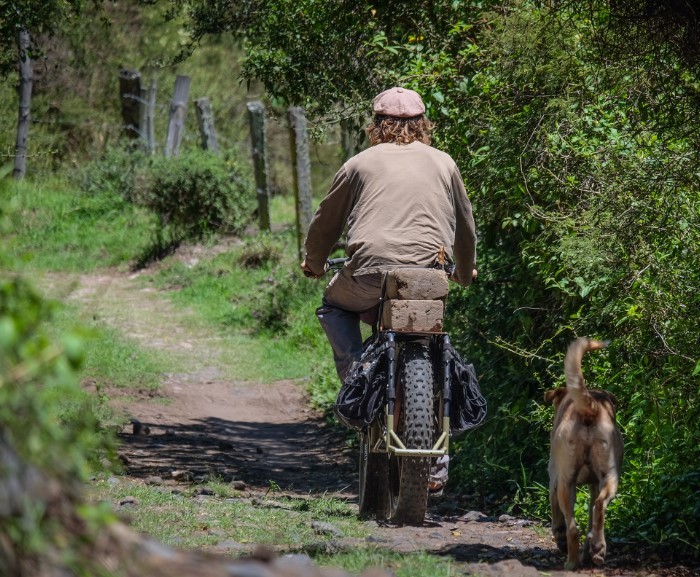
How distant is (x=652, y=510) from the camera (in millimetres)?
5180

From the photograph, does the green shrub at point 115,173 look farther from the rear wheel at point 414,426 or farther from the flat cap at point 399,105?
the rear wheel at point 414,426

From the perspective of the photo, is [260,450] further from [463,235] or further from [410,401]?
[410,401]

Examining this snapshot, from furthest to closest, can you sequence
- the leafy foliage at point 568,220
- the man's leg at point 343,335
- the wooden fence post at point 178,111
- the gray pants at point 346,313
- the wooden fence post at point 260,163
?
the wooden fence post at point 178,111, the wooden fence post at point 260,163, the man's leg at point 343,335, the gray pants at point 346,313, the leafy foliage at point 568,220

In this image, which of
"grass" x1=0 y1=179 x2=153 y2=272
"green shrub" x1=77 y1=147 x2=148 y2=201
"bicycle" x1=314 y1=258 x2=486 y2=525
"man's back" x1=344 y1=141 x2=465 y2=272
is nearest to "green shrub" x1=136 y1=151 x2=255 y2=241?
"grass" x1=0 y1=179 x2=153 y2=272

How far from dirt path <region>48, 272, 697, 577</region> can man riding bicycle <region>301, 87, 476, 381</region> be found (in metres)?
1.24

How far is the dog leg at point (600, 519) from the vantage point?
4.49 m

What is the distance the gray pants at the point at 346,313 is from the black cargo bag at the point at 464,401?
63cm

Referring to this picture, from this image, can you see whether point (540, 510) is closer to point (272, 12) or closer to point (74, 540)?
point (74, 540)

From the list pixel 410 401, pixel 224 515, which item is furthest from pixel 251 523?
pixel 410 401

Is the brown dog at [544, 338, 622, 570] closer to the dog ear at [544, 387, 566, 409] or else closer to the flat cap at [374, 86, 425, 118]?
the dog ear at [544, 387, 566, 409]

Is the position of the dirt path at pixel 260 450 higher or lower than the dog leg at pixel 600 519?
lower

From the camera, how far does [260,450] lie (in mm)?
9008

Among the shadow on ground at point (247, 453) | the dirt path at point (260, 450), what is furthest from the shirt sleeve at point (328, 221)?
the shadow on ground at point (247, 453)

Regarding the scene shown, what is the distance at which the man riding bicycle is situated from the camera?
19.0 feet
